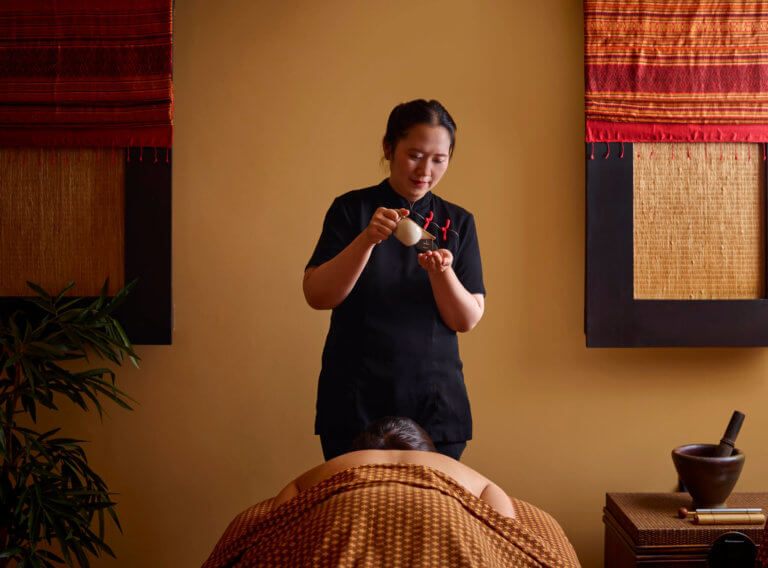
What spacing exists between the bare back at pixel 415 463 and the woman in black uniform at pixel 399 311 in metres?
0.40

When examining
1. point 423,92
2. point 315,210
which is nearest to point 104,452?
point 315,210

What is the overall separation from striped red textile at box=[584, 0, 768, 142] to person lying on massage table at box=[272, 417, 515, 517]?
132cm

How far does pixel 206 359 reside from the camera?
8.34 ft

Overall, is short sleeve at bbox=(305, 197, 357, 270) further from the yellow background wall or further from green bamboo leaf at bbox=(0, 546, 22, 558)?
green bamboo leaf at bbox=(0, 546, 22, 558)

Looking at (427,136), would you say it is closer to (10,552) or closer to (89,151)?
(89,151)

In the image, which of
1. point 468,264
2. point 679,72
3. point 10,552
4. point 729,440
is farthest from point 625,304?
point 10,552

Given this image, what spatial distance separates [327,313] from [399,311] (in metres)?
0.61

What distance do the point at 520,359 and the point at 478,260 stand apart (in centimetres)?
62

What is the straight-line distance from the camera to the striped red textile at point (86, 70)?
2393mm

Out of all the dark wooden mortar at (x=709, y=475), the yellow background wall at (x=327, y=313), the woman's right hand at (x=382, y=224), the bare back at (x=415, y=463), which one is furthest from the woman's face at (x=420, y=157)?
the dark wooden mortar at (x=709, y=475)

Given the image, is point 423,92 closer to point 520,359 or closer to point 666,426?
point 520,359

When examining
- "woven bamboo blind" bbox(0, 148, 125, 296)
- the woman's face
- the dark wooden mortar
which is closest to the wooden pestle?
the dark wooden mortar

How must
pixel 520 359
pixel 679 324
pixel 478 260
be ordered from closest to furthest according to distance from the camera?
pixel 478 260 < pixel 679 324 < pixel 520 359

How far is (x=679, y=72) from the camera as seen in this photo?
2402 mm
